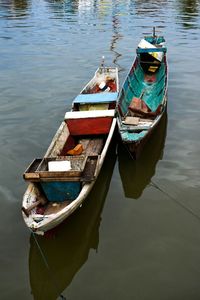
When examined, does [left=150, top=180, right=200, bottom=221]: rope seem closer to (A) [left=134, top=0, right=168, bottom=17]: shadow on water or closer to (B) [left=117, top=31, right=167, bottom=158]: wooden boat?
(B) [left=117, top=31, right=167, bottom=158]: wooden boat

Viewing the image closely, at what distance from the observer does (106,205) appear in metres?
9.59

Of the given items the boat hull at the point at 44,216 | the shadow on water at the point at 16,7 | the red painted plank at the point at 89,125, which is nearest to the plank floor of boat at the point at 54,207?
the boat hull at the point at 44,216

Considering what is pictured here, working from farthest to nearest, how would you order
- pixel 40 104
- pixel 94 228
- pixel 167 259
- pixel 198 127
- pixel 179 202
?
pixel 40 104 < pixel 198 127 < pixel 179 202 < pixel 94 228 < pixel 167 259

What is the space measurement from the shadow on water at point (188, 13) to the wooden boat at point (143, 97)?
15.9 meters

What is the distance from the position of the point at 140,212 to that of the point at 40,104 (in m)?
8.91

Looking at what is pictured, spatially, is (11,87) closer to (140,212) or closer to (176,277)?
(140,212)

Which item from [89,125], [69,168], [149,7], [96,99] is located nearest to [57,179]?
[69,168]

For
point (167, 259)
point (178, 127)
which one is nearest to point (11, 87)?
point (178, 127)

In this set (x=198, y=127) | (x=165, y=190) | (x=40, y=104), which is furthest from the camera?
(x=40, y=104)

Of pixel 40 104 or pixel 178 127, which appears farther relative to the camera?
pixel 40 104

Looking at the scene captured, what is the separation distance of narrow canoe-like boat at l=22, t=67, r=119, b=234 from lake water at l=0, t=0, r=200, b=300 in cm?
74

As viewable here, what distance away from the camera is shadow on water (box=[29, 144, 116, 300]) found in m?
7.26

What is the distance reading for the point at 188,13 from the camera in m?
42.7

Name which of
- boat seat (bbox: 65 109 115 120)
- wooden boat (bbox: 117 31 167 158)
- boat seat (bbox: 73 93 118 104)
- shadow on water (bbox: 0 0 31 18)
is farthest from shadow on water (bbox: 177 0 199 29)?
boat seat (bbox: 65 109 115 120)
